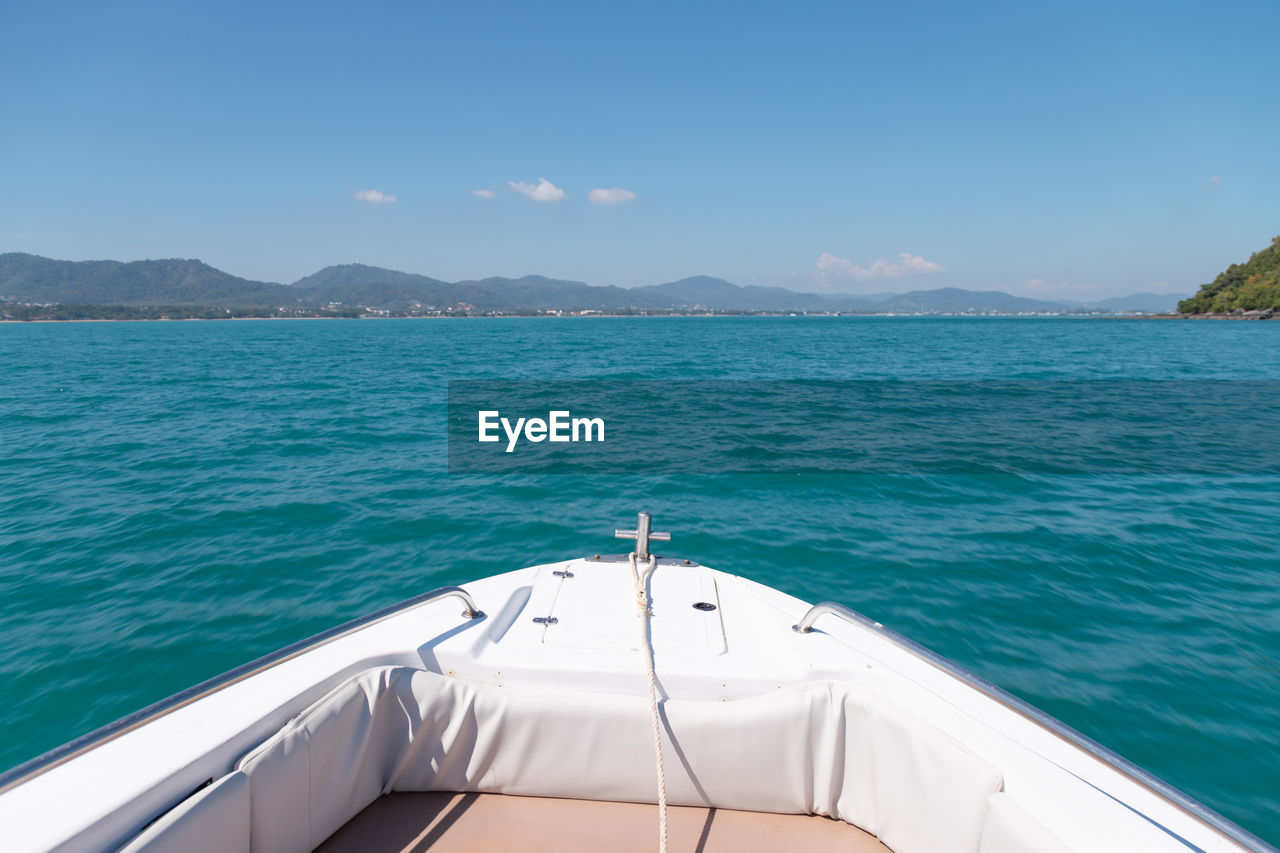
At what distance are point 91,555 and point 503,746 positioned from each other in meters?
8.46

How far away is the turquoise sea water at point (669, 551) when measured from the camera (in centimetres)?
516

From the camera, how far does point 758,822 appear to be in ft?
8.97

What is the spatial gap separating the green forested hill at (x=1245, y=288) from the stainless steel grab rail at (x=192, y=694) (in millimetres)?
119480

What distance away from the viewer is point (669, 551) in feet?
26.1

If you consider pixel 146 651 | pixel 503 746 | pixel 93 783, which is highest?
pixel 93 783

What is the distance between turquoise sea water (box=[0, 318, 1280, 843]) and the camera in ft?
16.9

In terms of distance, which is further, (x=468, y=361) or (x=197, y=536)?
(x=468, y=361)

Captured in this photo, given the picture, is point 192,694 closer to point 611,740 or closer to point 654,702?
point 611,740

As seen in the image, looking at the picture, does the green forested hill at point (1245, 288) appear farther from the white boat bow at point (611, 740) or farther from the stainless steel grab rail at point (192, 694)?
the stainless steel grab rail at point (192, 694)

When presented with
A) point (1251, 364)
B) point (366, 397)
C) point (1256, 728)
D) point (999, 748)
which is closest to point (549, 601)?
point (999, 748)

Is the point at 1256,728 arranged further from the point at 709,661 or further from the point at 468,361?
the point at 468,361

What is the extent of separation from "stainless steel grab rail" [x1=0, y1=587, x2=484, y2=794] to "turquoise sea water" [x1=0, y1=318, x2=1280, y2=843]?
3945 mm

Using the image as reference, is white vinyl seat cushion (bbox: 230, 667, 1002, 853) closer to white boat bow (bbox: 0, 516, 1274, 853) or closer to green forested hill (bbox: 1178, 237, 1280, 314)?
white boat bow (bbox: 0, 516, 1274, 853)

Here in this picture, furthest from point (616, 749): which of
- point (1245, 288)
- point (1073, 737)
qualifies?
point (1245, 288)
